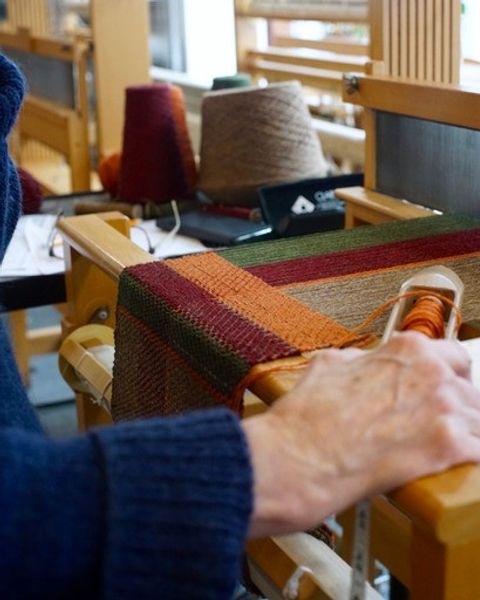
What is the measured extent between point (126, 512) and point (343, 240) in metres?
0.62

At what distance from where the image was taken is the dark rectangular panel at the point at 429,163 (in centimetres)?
125

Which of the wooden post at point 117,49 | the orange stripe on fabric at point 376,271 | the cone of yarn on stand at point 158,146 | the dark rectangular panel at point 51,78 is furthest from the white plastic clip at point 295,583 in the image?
the dark rectangular panel at point 51,78

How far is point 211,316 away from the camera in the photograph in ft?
2.94

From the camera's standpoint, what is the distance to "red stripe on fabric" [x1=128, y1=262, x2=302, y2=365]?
0.80 metres

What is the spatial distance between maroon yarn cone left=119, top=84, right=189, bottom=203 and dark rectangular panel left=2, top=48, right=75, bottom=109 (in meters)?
1.01

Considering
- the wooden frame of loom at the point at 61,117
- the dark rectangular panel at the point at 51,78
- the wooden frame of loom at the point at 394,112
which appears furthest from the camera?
the dark rectangular panel at the point at 51,78

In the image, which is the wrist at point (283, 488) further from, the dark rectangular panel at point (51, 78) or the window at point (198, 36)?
the window at point (198, 36)

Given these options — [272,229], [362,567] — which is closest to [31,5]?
[272,229]

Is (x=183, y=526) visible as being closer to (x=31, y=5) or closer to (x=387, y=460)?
(x=387, y=460)

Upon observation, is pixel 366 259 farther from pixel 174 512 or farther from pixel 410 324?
pixel 174 512

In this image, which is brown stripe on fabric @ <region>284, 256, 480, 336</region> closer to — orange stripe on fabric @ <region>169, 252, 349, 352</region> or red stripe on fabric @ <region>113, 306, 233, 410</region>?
orange stripe on fabric @ <region>169, 252, 349, 352</region>

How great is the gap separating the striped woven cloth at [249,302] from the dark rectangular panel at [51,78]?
1.97 meters

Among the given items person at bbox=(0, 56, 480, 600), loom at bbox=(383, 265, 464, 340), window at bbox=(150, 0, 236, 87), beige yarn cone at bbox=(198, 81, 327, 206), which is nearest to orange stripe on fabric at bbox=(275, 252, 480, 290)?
loom at bbox=(383, 265, 464, 340)

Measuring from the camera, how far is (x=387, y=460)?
2.03ft
